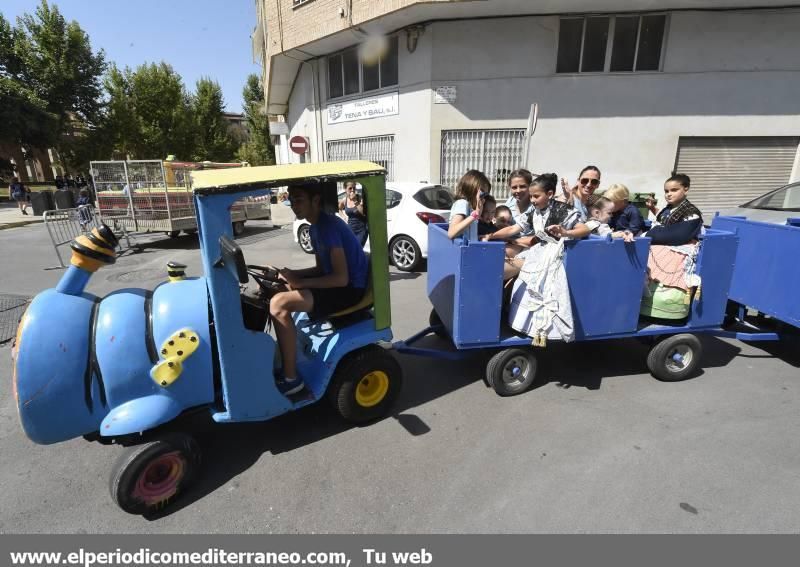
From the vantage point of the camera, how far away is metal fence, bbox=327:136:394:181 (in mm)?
12781

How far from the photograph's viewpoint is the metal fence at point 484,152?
11.2m

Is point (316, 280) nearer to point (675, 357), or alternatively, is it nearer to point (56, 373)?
point (56, 373)

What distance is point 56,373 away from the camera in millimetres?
2078

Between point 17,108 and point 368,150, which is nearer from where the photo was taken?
point 368,150

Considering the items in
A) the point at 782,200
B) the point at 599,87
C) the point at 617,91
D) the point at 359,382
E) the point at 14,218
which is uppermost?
the point at 599,87

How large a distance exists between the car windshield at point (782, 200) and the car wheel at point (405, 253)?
5589mm

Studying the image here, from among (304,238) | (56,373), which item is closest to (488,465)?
(56,373)

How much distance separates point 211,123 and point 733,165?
120 feet

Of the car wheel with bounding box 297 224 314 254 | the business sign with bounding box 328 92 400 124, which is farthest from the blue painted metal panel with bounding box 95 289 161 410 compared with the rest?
the business sign with bounding box 328 92 400 124

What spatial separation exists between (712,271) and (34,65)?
35.6 metres

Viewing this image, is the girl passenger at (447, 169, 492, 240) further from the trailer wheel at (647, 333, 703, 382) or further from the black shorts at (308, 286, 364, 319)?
the trailer wheel at (647, 333, 703, 382)

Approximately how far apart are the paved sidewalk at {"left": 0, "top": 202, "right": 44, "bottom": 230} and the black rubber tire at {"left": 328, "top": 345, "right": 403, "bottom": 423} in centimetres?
1746

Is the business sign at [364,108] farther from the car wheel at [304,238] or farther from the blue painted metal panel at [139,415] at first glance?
the blue painted metal panel at [139,415]

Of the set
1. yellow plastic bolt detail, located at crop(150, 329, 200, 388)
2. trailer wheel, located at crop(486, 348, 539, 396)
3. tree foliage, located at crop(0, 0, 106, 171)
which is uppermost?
tree foliage, located at crop(0, 0, 106, 171)
